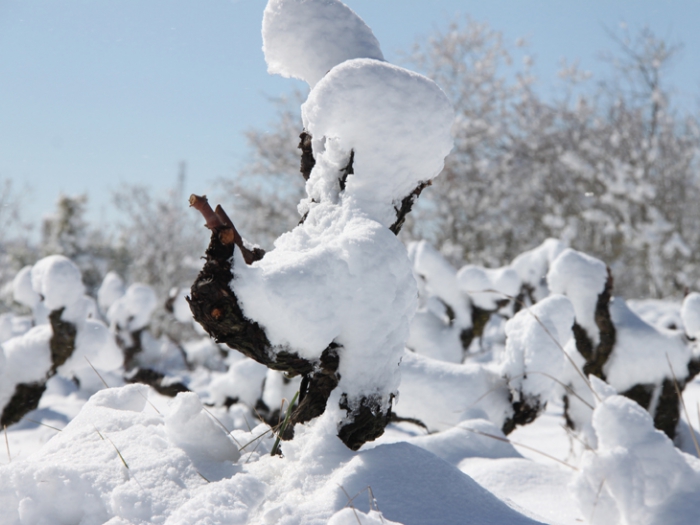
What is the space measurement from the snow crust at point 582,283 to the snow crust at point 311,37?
2.48 meters

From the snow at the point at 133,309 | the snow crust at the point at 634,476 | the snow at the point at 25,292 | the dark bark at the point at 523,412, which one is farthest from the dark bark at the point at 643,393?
the snow at the point at 133,309

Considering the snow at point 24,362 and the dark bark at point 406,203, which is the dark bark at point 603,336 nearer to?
the dark bark at point 406,203

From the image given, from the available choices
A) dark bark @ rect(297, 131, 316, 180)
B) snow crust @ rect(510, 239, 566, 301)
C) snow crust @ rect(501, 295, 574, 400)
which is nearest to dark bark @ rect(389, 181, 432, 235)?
dark bark @ rect(297, 131, 316, 180)

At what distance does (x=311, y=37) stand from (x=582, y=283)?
274 centimetres

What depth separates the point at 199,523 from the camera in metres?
1.32

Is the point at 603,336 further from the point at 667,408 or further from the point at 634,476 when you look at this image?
the point at 634,476

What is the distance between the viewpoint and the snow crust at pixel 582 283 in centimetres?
375

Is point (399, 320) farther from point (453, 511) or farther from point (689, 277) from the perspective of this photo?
point (689, 277)

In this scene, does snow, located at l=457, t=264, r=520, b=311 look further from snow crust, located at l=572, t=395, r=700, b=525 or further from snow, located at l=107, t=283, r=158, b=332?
snow, located at l=107, t=283, r=158, b=332

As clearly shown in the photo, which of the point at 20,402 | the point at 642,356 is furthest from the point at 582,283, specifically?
the point at 20,402

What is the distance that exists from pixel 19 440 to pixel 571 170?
49.7 ft

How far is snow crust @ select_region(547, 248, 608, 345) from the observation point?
3746 mm

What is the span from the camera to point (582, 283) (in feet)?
12.3

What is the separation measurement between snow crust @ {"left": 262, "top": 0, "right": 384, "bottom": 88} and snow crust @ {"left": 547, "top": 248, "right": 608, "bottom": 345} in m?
2.48
